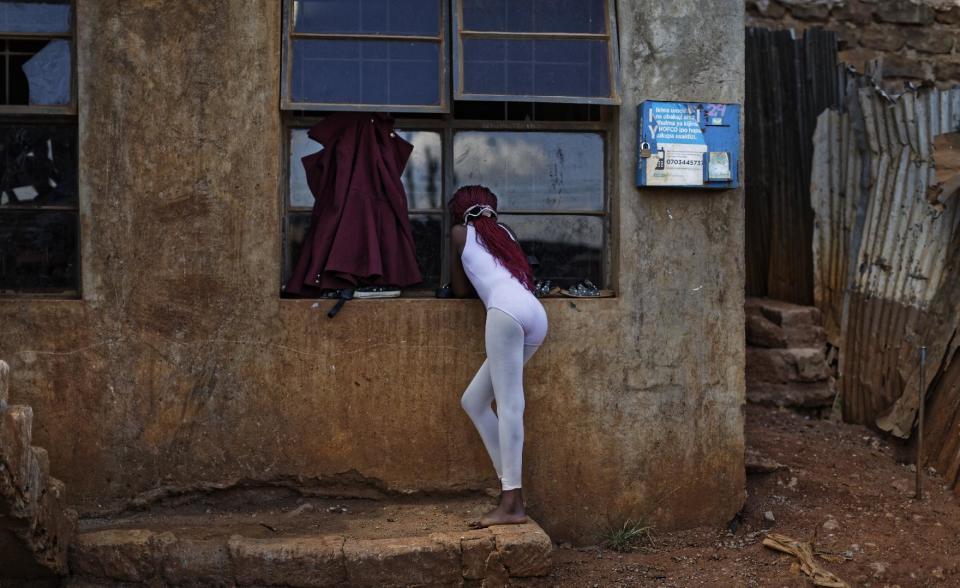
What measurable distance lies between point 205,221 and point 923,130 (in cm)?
424

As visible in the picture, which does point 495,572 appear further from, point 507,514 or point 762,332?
point 762,332

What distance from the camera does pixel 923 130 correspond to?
6.21m

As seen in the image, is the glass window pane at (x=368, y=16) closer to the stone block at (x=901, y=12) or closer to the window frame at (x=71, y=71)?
the window frame at (x=71, y=71)

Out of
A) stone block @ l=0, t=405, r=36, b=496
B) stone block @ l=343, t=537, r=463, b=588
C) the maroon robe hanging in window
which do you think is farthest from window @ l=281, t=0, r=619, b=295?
stone block @ l=0, t=405, r=36, b=496

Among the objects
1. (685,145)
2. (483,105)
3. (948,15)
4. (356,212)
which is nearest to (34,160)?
(356,212)

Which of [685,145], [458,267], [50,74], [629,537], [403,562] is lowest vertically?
[629,537]

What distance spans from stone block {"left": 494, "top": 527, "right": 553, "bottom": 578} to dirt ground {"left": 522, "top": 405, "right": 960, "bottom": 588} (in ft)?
0.21

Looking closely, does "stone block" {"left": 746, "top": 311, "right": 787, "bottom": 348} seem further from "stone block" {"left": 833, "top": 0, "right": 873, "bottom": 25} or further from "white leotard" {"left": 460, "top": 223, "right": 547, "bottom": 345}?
"white leotard" {"left": 460, "top": 223, "right": 547, "bottom": 345}

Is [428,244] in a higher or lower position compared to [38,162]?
lower

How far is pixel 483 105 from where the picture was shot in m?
5.51

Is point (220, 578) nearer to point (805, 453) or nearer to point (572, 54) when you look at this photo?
point (572, 54)

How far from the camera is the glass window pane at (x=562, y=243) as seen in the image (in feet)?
18.2

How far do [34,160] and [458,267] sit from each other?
7.29 feet

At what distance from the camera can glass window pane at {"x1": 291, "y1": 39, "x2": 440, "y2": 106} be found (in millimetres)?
5262
